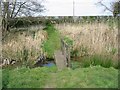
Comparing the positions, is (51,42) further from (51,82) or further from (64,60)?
(51,82)

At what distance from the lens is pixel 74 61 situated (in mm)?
7750

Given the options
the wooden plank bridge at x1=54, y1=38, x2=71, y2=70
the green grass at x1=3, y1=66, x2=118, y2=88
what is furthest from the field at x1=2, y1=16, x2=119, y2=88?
the wooden plank bridge at x1=54, y1=38, x2=71, y2=70

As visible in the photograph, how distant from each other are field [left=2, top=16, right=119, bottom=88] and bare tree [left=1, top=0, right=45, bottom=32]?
77cm

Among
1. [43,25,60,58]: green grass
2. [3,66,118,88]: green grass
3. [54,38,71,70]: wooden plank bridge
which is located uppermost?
[3,66,118,88]: green grass

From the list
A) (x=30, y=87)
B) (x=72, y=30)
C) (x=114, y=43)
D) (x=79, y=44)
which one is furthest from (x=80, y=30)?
(x=30, y=87)

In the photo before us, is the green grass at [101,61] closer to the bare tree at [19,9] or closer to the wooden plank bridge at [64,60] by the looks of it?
the wooden plank bridge at [64,60]

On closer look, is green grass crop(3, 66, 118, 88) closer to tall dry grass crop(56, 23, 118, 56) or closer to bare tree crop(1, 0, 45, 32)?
tall dry grass crop(56, 23, 118, 56)

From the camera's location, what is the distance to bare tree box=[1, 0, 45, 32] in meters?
11.0

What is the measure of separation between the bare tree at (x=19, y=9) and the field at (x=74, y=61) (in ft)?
2.53

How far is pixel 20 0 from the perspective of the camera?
12016 mm

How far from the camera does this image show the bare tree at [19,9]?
434 inches

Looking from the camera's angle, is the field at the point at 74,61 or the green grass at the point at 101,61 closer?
the field at the point at 74,61

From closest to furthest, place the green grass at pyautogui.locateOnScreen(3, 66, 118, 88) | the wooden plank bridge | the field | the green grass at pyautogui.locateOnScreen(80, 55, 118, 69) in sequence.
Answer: the green grass at pyautogui.locateOnScreen(3, 66, 118, 88), the field, the green grass at pyautogui.locateOnScreen(80, 55, 118, 69), the wooden plank bridge

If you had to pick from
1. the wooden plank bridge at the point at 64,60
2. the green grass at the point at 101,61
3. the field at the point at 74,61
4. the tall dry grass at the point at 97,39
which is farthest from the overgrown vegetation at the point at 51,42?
the green grass at the point at 101,61
